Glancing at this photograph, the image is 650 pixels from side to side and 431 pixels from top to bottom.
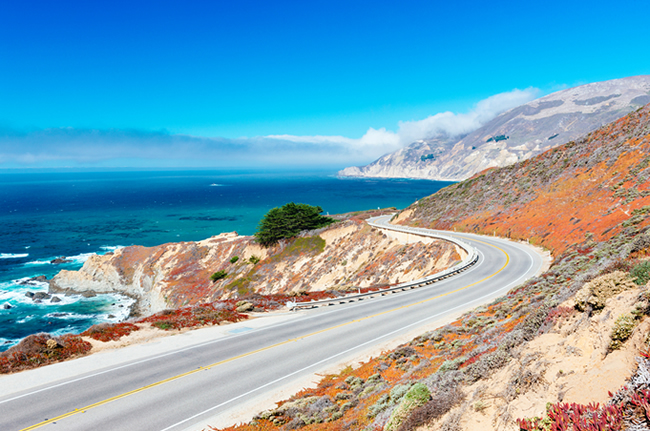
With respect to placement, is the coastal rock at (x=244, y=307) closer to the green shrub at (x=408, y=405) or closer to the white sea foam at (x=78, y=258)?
the green shrub at (x=408, y=405)

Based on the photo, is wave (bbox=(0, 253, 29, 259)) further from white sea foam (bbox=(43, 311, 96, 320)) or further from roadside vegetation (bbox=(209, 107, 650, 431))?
roadside vegetation (bbox=(209, 107, 650, 431))

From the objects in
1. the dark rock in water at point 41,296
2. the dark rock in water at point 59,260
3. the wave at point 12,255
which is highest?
the wave at point 12,255

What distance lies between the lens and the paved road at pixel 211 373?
11484 mm

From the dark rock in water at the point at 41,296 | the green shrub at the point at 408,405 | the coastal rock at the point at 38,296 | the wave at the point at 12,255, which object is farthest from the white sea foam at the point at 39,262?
the green shrub at the point at 408,405

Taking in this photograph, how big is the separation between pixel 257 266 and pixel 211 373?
44.1 meters

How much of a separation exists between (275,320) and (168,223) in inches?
4632

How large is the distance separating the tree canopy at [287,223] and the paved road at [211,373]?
37771 millimetres

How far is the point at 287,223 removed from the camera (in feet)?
202

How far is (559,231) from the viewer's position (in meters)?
36.1

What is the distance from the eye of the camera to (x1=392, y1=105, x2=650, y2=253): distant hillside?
31719 millimetres

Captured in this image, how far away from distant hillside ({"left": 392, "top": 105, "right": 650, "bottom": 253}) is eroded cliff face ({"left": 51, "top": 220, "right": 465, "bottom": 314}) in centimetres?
1236

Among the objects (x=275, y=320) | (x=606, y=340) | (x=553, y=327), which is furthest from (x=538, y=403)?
(x=275, y=320)

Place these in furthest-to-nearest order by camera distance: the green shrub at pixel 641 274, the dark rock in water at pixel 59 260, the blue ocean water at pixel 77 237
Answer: the dark rock in water at pixel 59 260, the blue ocean water at pixel 77 237, the green shrub at pixel 641 274

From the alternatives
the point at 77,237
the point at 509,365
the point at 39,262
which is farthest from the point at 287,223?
the point at 77,237
